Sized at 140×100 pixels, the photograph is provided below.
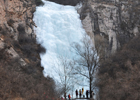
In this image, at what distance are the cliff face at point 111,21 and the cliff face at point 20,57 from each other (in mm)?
8888

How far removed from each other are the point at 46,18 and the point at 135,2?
15.2 m

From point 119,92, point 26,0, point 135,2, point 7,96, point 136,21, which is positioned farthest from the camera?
point 135,2

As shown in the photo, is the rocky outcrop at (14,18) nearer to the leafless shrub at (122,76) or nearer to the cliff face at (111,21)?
the leafless shrub at (122,76)

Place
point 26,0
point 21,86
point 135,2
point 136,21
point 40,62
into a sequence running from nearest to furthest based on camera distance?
point 21,86 < point 40,62 < point 26,0 < point 136,21 < point 135,2

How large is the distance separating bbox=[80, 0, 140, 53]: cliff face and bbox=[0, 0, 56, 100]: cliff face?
889 cm

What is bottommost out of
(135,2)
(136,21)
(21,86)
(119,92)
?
(119,92)

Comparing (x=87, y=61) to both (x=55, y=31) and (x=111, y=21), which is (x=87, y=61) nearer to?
(x=55, y=31)

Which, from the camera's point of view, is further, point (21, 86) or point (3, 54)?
point (3, 54)

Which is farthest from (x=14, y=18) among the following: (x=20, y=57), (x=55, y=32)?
(x=20, y=57)

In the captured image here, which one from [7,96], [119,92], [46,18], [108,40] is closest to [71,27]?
[46,18]

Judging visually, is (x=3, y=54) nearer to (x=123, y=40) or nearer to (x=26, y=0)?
(x=26, y=0)

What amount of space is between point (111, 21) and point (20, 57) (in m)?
16.3

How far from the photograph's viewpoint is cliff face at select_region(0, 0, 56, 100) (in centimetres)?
1027

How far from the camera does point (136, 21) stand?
26062 millimetres
